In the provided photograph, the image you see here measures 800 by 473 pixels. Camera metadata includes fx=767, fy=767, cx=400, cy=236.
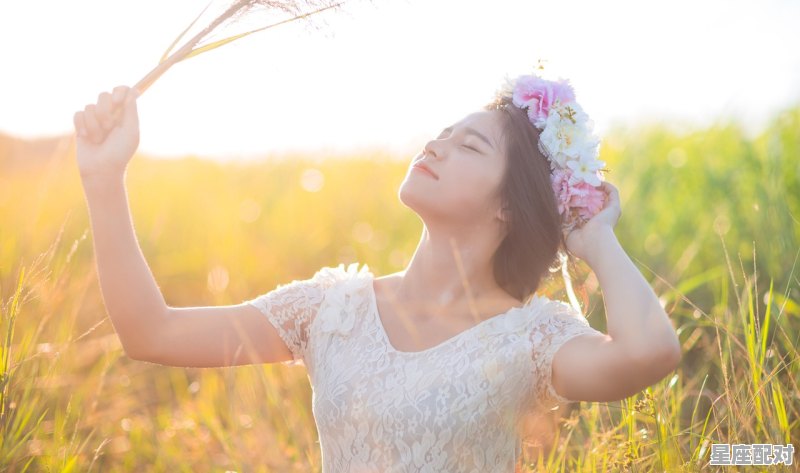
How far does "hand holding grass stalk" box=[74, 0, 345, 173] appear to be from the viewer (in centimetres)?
185

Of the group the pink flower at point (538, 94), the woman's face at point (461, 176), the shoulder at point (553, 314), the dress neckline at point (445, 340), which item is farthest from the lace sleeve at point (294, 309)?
the pink flower at point (538, 94)

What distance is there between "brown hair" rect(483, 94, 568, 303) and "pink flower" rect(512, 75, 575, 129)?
0.18ft

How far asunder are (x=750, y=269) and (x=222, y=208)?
3462mm

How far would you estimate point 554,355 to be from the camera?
206 cm

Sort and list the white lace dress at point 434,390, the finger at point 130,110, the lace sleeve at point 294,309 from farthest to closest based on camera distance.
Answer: the lace sleeve at point 294,309 < the white lace dress at point 434,390 < the finger at point 130,110

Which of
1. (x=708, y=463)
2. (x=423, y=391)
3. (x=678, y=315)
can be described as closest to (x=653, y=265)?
(x=678, y=315)

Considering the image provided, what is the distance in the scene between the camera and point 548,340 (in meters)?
2.11

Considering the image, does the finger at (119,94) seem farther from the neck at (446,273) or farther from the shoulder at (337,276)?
the neck at (446,273)

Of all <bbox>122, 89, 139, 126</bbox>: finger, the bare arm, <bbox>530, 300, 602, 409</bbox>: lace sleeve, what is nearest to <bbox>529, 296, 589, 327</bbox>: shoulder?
<bbox>530, 300, 602, 409</bbox>: lace sleeve

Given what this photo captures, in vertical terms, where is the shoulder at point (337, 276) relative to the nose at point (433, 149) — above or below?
below

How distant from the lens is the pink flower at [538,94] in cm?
253

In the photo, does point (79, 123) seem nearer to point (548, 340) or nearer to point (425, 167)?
point (425, 167)

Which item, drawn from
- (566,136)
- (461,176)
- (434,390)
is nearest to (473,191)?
(461,176)

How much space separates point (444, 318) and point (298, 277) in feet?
9.08
